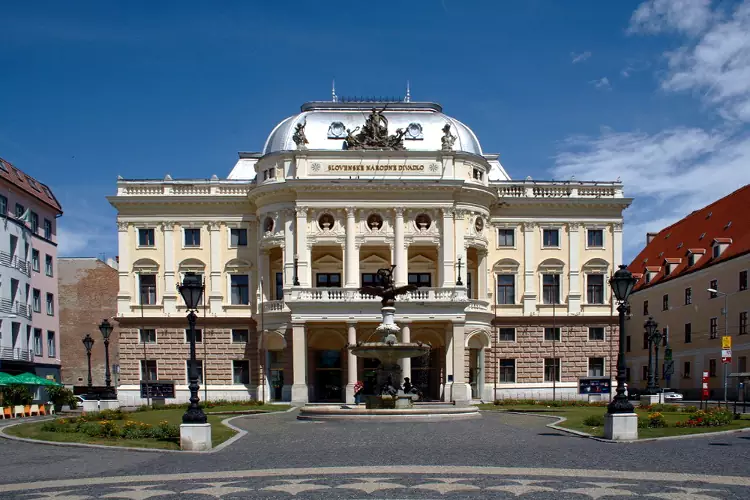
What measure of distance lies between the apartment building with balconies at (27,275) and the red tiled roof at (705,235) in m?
47.5

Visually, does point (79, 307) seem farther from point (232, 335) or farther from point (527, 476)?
point (527, 476)

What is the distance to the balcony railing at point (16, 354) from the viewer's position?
187 feet

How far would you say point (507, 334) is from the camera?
204ft

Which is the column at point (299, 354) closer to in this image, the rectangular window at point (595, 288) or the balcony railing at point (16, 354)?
the balcony railing at point (16, 354)

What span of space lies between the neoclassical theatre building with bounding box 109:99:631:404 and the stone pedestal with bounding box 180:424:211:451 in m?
31.2

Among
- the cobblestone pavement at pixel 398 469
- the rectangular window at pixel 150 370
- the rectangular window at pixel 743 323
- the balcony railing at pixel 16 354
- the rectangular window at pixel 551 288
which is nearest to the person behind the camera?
the cobblestone pavement at pixel 398 469

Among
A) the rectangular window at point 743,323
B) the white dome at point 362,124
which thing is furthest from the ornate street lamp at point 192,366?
the rectangular window at point 743,323

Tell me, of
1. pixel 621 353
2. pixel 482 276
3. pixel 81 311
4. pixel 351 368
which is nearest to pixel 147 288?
pixel 351 368

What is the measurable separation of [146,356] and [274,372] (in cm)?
881

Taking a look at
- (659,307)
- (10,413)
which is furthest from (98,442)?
(659,307)

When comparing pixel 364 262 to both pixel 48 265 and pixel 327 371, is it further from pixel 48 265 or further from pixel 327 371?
pixel 48 265

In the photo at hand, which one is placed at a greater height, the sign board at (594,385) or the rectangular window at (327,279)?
the rectangular window at (327,279)

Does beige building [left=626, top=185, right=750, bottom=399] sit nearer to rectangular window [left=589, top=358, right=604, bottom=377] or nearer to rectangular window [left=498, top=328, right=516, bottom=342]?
rectangular window [left=589, top=358, right=604, bottom=377]

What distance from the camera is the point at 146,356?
61.2 m
